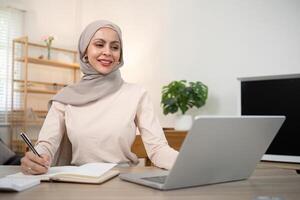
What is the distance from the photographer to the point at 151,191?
795 millimetres

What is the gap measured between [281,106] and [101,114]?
3.53 ft

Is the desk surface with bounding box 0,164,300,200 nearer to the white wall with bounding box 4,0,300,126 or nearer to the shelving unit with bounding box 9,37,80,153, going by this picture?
the white wall with bounding box 4,0,300,126

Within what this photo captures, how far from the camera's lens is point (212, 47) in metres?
3.26

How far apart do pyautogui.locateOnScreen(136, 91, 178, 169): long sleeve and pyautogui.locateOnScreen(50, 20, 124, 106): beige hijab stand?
15 cm

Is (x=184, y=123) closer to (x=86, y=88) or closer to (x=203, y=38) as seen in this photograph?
(x=203, y=38)

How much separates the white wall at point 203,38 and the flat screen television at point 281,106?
0.81 meters

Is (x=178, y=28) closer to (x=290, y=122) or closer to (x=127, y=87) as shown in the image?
(x=290, y=122)

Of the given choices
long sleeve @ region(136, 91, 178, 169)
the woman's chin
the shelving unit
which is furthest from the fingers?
the shelving unit

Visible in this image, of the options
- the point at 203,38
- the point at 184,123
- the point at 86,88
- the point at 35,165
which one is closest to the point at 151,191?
the point at 35,165

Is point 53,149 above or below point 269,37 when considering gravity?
below

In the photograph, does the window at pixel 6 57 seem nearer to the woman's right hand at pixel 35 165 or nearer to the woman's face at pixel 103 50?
the woman's face at pixel 103 50

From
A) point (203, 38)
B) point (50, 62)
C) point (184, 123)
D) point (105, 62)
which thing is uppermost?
point (203, 38)

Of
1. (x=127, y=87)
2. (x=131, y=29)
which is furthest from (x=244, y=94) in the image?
(x=131, y=29)

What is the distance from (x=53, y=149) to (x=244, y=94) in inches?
48.1
